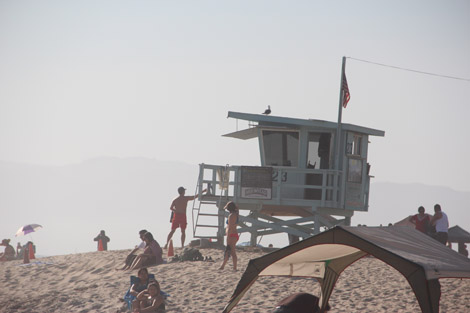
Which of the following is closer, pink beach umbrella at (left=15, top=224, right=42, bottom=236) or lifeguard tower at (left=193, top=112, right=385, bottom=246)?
lifeguard tower at (left=193, top=112, right=385, bottom=246)

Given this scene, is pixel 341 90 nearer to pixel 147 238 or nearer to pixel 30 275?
pixel 147 238

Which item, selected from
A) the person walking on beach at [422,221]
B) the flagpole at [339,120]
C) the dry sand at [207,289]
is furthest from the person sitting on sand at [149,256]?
the person walking on beach at [422,221]

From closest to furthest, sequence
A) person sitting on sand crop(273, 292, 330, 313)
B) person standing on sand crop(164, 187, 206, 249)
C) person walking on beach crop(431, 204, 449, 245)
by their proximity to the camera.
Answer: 1. person sitting on sand crop(273, 292, 330, 313)
2. person walking on beach crop(431, 204, 449, 245)
3. person standing on sand crop(164, 187, 206, 249)

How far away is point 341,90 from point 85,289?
33.5ft

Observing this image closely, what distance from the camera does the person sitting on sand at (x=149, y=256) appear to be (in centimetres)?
1950

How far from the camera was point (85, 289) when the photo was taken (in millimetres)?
17984

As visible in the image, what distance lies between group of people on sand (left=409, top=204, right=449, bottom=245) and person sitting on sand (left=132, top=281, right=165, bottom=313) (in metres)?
8.78

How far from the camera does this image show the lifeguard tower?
22125 millimetres

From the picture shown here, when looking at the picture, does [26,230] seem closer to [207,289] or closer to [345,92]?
[345,92]

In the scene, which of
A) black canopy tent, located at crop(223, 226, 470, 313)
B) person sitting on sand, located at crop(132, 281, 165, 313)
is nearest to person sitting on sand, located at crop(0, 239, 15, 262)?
person sitting on sand, located at crop(132, 281, 165, 313)

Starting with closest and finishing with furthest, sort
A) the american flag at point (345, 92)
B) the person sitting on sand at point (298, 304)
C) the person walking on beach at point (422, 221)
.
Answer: the person sitting on sand at point (298, 304) → the person walking on beach at point (422, 221) → the american flag at point (345, 92)

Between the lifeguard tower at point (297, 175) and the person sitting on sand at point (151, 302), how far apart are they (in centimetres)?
734

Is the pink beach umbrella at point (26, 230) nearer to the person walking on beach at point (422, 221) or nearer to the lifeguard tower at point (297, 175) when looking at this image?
the lifeguard tower at point (297, 175)

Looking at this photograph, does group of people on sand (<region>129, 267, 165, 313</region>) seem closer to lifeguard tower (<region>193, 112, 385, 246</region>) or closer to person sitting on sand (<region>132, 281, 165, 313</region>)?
person sitting on sand (<region>132, 281, 165, 313</region>)
